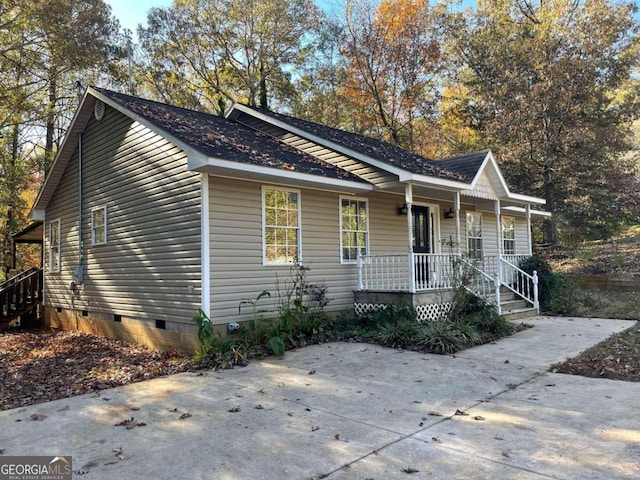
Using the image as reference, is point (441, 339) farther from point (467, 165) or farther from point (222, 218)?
point (467, 165)

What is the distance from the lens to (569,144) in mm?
19859

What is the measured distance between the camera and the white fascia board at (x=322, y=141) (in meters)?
9.55

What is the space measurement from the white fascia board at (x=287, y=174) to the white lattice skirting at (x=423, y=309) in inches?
99.6

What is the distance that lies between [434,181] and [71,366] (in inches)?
303

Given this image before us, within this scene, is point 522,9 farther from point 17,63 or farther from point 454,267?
point 17,63

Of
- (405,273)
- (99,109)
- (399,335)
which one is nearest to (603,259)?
(405,273)

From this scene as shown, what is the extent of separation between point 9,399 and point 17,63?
16.1m

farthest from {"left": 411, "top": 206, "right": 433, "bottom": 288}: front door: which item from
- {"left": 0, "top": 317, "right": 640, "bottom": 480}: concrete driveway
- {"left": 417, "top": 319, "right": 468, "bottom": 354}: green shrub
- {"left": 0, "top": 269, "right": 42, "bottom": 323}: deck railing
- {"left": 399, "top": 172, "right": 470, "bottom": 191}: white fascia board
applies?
{"left": 0, "top": 269, "right": 42, "bottom": 323}: deck railing

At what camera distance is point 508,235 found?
55.2ft

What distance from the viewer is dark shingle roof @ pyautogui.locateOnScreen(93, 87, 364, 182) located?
7.93m

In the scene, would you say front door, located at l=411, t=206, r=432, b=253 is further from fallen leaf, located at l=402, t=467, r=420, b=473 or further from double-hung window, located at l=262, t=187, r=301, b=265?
fallen leaf, located at l=402, t=467, r=420, b=473

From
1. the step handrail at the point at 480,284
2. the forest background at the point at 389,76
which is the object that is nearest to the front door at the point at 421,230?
the step handrail at the point at 480,284

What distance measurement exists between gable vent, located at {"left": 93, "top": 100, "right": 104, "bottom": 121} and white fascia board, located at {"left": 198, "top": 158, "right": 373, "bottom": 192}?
5050mm

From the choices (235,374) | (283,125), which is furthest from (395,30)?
(235,374)
